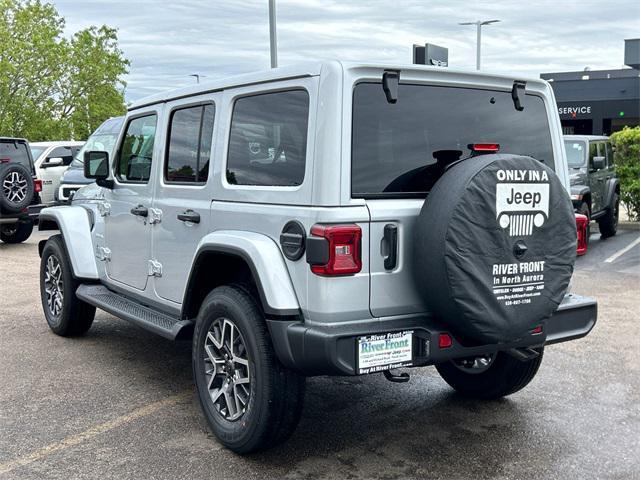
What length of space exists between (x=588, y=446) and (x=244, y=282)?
209 cm

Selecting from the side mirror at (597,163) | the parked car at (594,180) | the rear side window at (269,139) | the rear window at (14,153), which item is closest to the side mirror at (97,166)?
the rear side window at (269,139)

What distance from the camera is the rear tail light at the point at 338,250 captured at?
11.7ft

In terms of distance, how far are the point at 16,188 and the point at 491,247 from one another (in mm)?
10764

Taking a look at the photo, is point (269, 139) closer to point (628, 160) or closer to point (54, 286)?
point (54, 286)

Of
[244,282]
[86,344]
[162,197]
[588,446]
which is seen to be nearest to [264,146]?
[244,282]

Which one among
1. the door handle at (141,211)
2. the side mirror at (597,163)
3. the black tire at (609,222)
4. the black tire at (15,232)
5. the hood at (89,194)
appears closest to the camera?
the door handle at (141,211)

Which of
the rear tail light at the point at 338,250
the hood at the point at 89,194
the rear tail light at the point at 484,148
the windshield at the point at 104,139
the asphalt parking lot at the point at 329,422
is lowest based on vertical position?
the asphalt parking lot at the point at 329,422

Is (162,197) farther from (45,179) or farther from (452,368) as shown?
(45,179)

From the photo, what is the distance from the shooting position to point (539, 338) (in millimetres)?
4070

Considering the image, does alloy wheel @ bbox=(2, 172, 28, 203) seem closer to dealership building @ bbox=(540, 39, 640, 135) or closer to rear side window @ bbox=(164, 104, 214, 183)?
rear side window @ bbox=(164, 104, 214, 183)

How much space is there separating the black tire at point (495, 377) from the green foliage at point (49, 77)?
107ft

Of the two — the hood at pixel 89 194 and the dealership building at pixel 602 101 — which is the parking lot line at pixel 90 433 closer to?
the hood at pixel 89 194

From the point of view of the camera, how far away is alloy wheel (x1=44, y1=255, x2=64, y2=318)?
21.6 feet

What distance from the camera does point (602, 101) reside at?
38.5 meters
